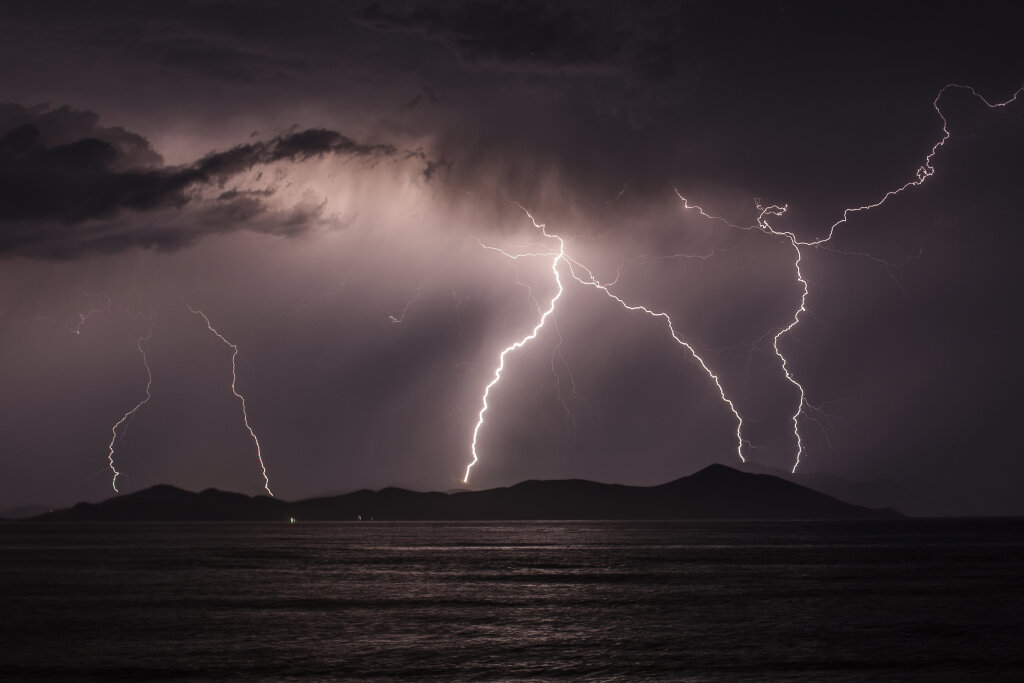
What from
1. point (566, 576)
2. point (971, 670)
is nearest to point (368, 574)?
point (566, 576)

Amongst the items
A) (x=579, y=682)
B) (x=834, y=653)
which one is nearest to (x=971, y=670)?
(x=834, y=653)

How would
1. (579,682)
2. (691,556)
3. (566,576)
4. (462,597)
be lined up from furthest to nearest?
(691,556), (566,576), (462,597), (579,682)

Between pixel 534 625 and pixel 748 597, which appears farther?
pixel 748 597

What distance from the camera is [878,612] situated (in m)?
42.6

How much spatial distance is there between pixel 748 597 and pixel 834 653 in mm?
18436

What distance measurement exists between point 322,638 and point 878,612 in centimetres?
2445

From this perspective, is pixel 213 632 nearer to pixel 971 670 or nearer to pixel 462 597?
pixel 462 597

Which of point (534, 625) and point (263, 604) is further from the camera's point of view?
point (263, 604)

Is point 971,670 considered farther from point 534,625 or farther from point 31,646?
point 31,646

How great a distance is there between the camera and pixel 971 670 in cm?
2767

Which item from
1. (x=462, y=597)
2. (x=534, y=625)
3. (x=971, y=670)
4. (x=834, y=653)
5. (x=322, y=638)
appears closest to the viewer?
(x=971, y=670)

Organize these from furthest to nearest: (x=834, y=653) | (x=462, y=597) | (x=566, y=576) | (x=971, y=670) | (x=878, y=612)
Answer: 1. (x=566, y=576)
2. (x=462, y=597)
3. (x=878, y=612)
4. (x=834, y=653)
5. (x=971, y=670)

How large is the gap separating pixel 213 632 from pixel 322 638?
15.4 ft

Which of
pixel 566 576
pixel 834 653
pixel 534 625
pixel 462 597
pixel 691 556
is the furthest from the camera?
pixel 691 556
